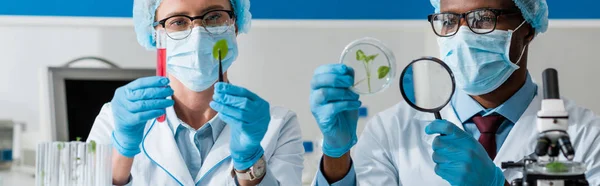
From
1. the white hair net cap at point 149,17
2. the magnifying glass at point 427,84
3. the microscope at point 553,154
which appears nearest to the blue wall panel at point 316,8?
the white hair net cap at point 149,17

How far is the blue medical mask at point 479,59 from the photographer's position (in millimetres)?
2119

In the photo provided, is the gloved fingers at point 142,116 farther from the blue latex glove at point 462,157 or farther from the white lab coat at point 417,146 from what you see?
the blue latex glove at point 462,157

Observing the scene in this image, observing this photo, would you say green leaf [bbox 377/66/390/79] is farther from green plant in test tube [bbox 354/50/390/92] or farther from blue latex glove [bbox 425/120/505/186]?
blue latex glove [bbox 425/120/505/186]

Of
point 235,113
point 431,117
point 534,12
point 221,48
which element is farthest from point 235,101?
point 534,12

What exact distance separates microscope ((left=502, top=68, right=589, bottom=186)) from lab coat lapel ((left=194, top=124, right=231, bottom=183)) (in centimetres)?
99

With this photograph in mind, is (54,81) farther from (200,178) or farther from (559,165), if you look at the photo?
(559,165)

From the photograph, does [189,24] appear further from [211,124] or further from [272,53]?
[272,53]

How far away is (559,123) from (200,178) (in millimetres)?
1100

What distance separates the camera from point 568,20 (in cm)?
321

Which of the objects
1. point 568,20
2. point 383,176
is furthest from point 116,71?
point 568,20

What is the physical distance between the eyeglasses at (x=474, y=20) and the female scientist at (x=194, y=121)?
0.55 metres

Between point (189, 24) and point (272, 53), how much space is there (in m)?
1.09

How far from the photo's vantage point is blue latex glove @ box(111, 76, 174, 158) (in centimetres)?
199

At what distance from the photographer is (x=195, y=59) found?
2.15 meters
